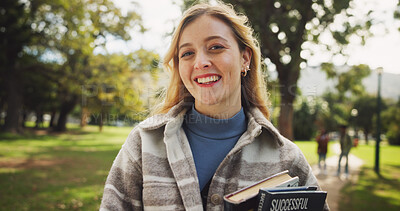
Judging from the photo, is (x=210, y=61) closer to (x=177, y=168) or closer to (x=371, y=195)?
(x=177, y=168)

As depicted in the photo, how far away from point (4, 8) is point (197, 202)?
25929mm

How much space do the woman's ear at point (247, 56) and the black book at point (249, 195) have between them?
905mm

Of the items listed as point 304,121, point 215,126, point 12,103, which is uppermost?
point 215,126

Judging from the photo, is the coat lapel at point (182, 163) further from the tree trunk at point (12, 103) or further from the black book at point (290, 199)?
the tree trunk at point (12, 103)

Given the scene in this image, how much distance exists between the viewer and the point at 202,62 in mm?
1762

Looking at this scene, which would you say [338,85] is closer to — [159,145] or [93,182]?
[93,182]

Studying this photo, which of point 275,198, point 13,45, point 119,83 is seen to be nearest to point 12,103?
point 13,45

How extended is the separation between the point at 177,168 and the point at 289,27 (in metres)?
9.08

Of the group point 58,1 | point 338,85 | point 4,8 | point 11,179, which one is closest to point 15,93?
point 4,8

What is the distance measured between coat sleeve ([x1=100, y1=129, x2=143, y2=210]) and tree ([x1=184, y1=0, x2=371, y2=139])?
7865mm

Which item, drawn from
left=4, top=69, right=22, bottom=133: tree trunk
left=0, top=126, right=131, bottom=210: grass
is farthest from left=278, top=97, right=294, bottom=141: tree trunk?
left=4, top=69, right=22, bottom=133: tree trunk

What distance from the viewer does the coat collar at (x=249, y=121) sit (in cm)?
176

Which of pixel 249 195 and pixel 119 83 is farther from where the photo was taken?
pixel 119 83

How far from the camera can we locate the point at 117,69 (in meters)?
18.6
